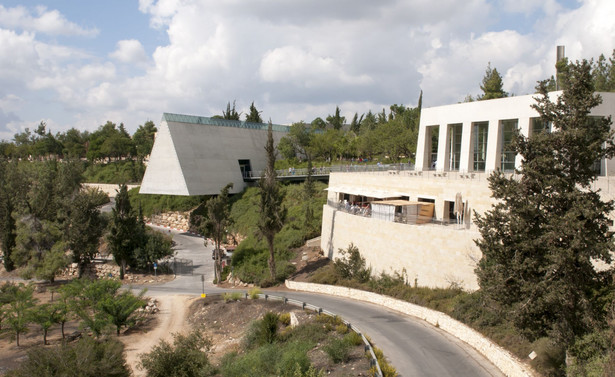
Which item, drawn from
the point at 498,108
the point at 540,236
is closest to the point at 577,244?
the point at 540,236

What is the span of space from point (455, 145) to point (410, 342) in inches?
831

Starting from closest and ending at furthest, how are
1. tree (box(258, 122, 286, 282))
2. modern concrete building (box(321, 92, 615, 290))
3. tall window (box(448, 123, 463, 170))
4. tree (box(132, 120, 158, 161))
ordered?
modern concrete building (box(321, 92, 615, 290))
tree (box(258, 122, 286, 282))
tall window (box(448, 123, 463, 170))
tree (box(132, 120, 158, 161))

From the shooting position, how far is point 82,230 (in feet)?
138

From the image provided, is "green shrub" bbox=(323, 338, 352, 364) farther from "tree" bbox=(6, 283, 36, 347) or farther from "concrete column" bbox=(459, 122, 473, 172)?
"tree" bbox=(6, 283, 36, 347)

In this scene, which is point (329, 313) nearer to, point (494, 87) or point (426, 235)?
point (426, 235)

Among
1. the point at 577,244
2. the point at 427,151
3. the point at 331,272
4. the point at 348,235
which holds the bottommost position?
the point at 331,272

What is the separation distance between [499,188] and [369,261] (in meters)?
14.9

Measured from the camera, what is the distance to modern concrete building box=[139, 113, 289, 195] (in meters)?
53.3

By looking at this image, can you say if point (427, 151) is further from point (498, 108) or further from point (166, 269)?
point (166, 269)

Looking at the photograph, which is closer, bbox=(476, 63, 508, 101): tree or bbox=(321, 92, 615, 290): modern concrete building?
bbox=(321, 92, 615, 290): modern concrete building

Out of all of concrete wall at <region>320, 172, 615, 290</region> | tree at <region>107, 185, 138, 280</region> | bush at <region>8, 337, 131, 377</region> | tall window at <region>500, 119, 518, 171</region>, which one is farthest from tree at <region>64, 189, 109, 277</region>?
tall window at <region>500, 119, 518, 171</region>

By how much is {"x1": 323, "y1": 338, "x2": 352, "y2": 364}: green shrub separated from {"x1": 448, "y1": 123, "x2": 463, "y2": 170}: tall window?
22306 mm

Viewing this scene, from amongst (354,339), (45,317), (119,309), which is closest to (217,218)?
(119,309)

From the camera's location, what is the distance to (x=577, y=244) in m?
13.0
